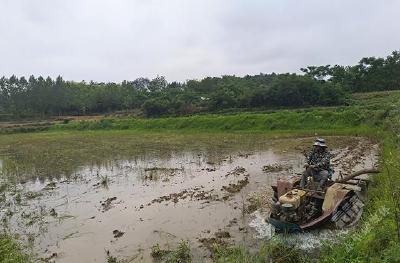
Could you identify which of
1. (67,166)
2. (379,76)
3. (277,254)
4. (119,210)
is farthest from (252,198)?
(379,76)

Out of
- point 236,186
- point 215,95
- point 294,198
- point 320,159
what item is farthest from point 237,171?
point 215,95

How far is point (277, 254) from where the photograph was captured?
7.88m

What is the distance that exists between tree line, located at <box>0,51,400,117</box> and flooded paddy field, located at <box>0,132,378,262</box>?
679 inches

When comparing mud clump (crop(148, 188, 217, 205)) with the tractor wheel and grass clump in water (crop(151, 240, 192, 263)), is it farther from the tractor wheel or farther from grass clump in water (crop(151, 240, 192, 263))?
the tractor wheel

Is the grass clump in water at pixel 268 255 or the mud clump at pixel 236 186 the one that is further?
the mud clump at pixel 236 186

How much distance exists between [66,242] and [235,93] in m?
41.3

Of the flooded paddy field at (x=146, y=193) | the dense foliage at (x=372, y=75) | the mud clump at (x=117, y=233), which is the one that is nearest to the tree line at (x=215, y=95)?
the dense foliage at (x=372, y=75)

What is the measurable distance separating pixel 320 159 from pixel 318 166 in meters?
0.27

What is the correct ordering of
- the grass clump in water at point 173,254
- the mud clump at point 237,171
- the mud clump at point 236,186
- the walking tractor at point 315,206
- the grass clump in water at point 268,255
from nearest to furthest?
the grass clump in water at point 268,255, the grass clump in water at point 173,254, the walking tractor at point 315,206, the mud clump at point 236,186, the mud clump at point 237,171

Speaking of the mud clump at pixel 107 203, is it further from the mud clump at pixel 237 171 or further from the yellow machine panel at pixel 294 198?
the yellow machine panel at pixel 294 198

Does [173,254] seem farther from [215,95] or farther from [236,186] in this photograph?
[215,95]

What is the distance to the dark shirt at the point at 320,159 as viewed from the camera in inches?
419

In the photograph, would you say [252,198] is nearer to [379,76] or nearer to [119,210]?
[119,210]

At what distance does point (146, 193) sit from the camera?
1473 centimetres
